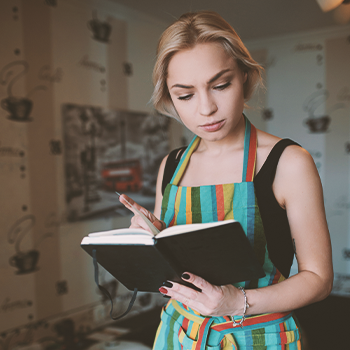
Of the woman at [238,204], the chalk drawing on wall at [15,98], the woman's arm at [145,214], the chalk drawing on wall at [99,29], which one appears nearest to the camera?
the woman at [238,204]

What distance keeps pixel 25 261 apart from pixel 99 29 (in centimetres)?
200

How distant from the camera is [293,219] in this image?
85 cm

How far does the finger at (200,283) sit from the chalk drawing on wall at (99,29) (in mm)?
2734

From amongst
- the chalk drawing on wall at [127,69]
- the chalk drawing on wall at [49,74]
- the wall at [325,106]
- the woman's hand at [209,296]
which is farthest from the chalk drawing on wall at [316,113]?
the woman's hand at [209,296]

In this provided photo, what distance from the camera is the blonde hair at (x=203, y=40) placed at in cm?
91

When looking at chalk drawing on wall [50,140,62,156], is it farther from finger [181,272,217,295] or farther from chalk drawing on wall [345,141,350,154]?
chalk drawing on wall [345,141,350,154]

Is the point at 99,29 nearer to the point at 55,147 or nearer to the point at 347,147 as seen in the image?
the point at 55,147

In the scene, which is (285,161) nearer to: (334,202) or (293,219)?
(293,219)

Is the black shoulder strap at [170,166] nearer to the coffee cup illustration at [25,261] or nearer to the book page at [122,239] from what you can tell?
the book page at [122,239]

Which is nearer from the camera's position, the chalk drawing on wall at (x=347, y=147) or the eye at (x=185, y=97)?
the eye at (x=185, y=97)

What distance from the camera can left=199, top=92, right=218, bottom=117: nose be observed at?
0.90m

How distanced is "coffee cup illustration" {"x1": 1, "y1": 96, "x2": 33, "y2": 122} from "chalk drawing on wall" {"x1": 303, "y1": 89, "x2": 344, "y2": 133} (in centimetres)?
311

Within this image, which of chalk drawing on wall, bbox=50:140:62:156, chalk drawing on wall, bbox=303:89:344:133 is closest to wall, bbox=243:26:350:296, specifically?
chalk drawing on wall, bbox=303:89:344:133

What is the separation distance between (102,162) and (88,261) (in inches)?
33.4
